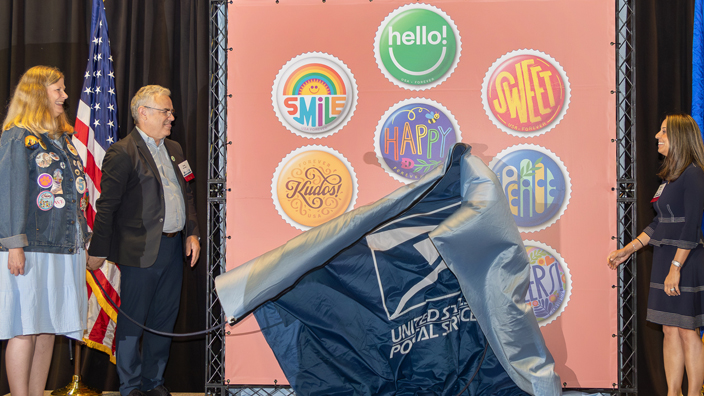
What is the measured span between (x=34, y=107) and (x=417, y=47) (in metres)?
2.10

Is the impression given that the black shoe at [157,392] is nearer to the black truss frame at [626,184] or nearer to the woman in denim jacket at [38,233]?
the woman in denim jacket at [38,233]

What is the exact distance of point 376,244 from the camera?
2.44m

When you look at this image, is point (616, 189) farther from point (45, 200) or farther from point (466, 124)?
point (45, 200)

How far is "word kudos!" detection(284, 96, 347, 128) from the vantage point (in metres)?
3.13

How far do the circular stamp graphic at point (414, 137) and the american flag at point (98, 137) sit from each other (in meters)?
1.78

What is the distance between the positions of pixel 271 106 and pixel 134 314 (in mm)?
1442

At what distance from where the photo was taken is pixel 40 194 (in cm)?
250

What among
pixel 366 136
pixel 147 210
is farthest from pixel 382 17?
pixel 147 210

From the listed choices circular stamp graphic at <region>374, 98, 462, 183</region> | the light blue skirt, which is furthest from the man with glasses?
circular stamp graphic at <region>374, 98, 462, 183</region>

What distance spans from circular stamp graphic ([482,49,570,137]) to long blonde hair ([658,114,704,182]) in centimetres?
60

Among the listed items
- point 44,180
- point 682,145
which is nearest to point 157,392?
point 44,180

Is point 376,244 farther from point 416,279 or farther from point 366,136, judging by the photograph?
point 366,136

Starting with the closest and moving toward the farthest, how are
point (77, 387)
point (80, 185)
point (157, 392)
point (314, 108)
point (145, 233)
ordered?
point (80, 185)
point (145, 233)
point (157, 392)
point (314, 108)
point (77, 387)

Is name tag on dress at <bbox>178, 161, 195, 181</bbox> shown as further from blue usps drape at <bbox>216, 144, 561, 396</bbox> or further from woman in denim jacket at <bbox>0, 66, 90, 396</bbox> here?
blue usps drape at <bbox>216, 144, 561, 396</bbox>
